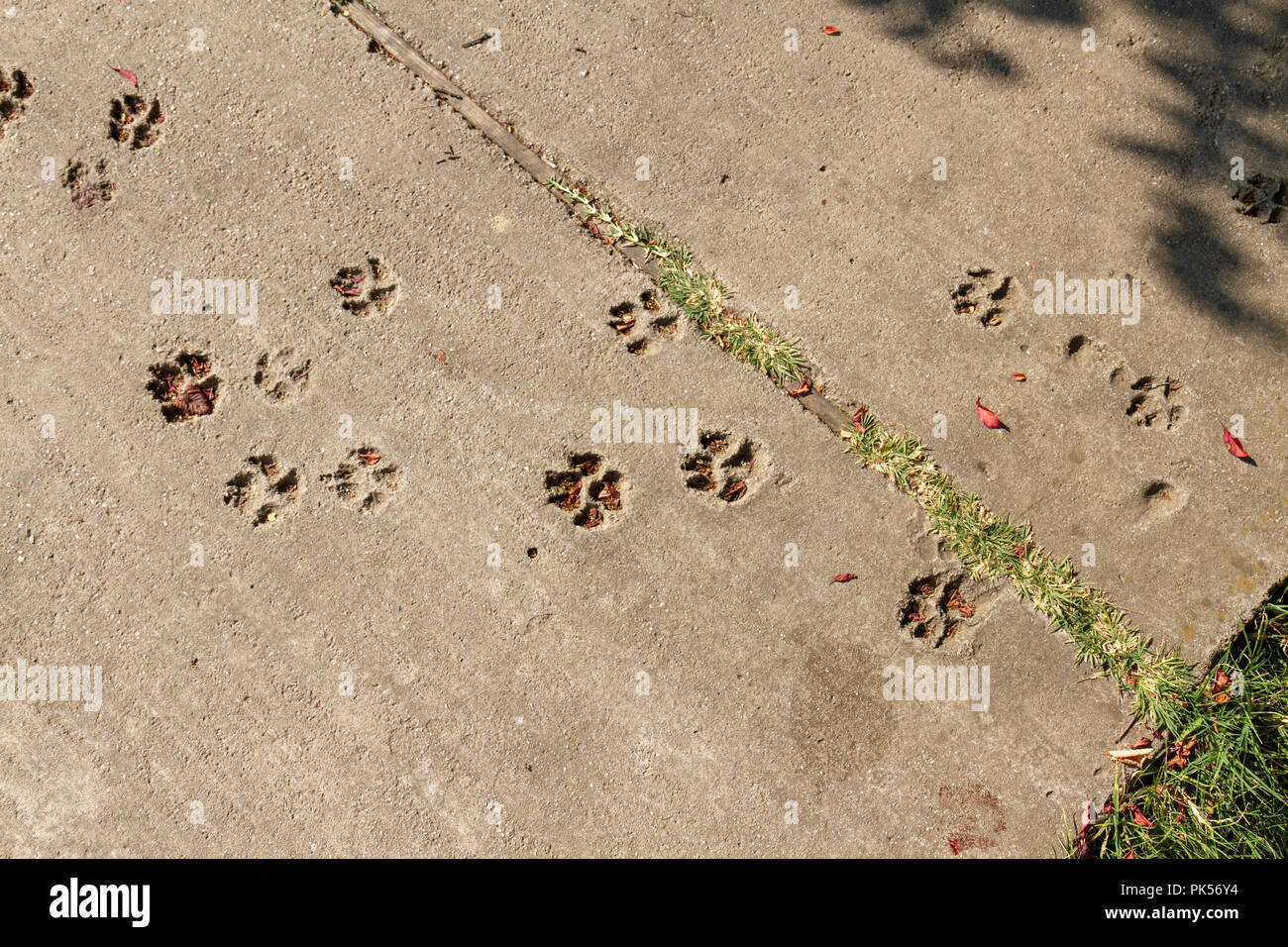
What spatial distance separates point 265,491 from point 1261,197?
398 centimetres

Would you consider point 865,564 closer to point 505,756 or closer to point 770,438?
point 770,438

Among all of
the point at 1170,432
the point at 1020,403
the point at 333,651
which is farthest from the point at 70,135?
the point at 1170,432

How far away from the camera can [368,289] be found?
110 inches

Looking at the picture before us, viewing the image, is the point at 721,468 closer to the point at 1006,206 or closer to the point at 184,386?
the point at 1006,206

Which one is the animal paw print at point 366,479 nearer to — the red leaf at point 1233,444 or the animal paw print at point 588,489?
the animal paw print at point 588,489

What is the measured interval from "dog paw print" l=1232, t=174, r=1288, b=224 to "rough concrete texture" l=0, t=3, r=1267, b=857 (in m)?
0.11

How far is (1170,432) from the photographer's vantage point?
2.78 m

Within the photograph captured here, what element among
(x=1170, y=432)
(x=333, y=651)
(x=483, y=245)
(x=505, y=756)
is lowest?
(x=505, y=756)

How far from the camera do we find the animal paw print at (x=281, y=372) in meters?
2.75

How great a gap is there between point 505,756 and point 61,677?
5.49ft

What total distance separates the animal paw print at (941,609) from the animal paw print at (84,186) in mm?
3434

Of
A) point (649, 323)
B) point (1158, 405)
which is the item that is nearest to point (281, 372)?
point (649, 323)

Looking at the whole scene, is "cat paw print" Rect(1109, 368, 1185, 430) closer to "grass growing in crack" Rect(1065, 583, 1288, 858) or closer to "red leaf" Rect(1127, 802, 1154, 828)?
"grass growing in crack" Rect(1065, 583, 1288, 858)

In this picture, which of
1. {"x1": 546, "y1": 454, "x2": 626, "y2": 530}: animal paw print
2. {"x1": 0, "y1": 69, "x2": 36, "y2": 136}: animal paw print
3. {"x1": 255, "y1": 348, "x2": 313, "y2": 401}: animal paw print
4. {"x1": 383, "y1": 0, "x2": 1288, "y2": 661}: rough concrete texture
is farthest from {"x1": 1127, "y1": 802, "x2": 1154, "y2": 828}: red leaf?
{"x1": 0, "y1": 69, "x2": 36, "y2": 136}: animal paw print
